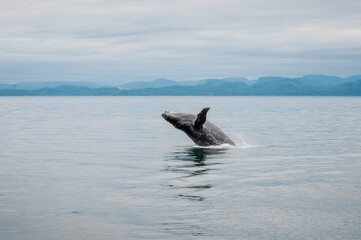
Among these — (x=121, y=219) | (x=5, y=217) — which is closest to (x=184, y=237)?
(x=121, y=219)

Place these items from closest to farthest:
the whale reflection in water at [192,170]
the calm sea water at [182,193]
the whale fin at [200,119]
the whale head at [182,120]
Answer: the calm sea water at [182,193] < the whale reflection in water at [192,170] < the whale fin at [200,119] < the whale head at [182,120]

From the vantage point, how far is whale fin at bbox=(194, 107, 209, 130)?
27108 mm

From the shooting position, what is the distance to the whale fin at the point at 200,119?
27108 millimetres

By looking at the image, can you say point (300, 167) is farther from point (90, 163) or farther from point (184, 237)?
point (184, 237)

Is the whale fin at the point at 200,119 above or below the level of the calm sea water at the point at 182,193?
above

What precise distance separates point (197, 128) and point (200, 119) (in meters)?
1.89

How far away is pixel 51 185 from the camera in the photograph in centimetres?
1919

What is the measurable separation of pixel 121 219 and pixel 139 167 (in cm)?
947

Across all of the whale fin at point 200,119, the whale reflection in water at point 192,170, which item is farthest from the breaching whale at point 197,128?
the whale reflection in water at point 192,170

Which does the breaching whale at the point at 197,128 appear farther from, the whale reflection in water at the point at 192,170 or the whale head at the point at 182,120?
the whale reflection in water at the point at 192,170

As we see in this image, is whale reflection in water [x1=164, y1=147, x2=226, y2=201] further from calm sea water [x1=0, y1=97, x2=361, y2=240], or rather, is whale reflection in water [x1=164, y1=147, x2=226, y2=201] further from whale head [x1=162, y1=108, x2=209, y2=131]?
whale head [x1=162, y1=108, x2=209, y2=131]

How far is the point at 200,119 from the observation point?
2802cm

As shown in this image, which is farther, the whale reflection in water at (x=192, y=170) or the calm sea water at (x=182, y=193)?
the whale reflection in water at (x=192, y=170)

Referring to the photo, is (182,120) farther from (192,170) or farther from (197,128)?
(192,170)
